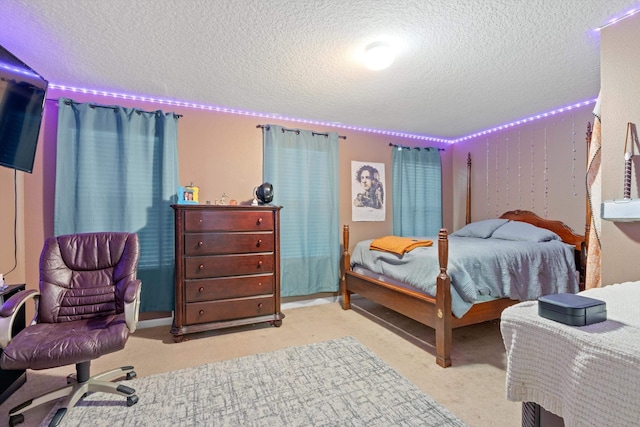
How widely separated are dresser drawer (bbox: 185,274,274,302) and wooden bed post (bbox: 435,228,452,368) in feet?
5.61

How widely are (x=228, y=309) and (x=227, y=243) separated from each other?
665 millimetres

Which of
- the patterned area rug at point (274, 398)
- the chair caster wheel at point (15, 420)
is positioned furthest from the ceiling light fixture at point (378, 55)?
the chair caster wheel at point (15, 420)

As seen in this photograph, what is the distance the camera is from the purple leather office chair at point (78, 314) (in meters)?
1.67

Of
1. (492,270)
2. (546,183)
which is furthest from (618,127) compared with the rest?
(546,183)

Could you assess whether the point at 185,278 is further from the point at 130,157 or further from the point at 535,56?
the point at 535,56

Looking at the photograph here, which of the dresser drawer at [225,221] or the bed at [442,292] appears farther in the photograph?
the dresser drawer at [225,221]

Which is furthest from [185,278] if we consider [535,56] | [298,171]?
[535,56]

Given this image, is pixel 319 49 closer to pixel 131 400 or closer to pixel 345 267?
pixel 345 267

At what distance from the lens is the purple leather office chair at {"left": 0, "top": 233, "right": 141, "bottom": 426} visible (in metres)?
1.67

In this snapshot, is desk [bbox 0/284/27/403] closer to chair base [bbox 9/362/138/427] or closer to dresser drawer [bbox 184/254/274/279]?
chair base [bbox 9/362/138/427]

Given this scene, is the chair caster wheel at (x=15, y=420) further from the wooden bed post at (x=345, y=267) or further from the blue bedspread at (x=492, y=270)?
the wooden bed post at (x=345, y=267)

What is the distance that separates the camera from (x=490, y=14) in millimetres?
1854

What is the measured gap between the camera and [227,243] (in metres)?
3.07

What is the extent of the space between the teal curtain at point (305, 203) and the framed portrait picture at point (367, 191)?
1.20ft
